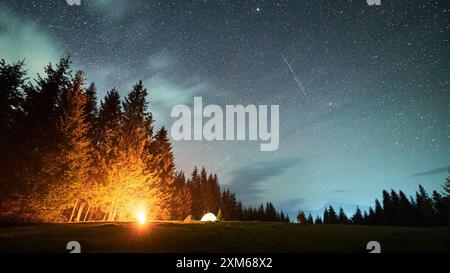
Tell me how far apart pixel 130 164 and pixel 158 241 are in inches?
738

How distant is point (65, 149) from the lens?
22516mm

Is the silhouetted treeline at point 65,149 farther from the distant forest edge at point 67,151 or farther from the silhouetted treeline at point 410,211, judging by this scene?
the silhouetted treeline at point 410,211

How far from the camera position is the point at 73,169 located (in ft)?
74.1

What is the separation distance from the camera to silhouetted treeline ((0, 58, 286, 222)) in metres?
→ 20.7

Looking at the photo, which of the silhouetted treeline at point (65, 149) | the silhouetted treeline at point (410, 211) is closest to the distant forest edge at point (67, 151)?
the silhouetted treeline at point (65, 149)

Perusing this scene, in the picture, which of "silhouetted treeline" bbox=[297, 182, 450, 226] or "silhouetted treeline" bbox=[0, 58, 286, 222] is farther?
"silhouetted treeline" bbox=[297, 182, 450, 226]

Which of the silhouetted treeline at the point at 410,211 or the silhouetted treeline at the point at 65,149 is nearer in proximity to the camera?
the silhouetted treeline at the point at 65,149

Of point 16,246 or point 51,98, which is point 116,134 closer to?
point 51,98

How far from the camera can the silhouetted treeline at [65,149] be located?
67.8 ft

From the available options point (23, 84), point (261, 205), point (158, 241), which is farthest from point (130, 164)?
point (261, 205)

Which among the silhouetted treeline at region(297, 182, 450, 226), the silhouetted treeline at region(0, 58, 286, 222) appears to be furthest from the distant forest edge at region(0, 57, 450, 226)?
the silhouetted treeline at region(297, 182, 450, 226)

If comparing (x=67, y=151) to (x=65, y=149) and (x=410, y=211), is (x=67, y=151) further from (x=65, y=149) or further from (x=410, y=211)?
(x=410, y=211)

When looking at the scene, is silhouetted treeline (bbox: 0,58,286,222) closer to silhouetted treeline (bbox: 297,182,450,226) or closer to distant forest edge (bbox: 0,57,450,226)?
distant forest edge (bbox: 0,57,450,226)
